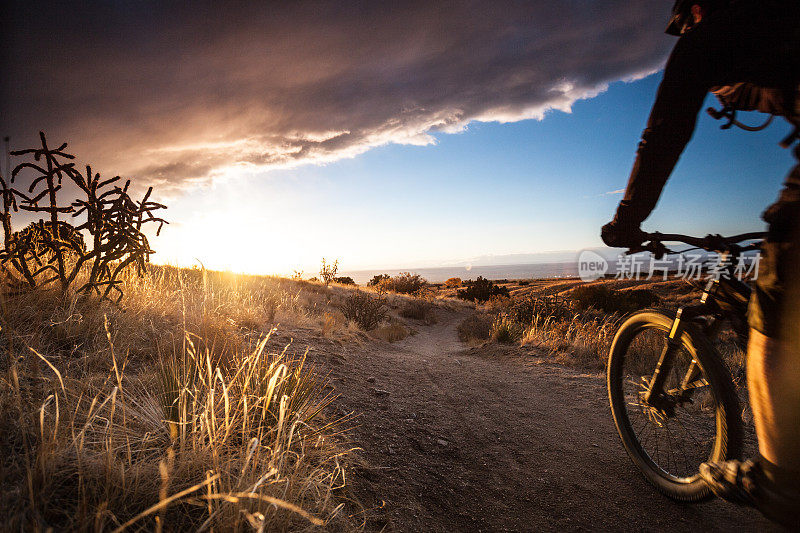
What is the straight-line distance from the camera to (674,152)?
1507 mm

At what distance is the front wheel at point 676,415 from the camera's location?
169 cm

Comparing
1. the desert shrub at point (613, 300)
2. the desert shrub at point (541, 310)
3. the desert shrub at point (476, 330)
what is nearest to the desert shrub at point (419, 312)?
the desert shrub at point (476, 330)

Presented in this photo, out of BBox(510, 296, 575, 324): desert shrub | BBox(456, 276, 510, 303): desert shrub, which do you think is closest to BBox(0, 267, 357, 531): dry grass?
BBox(510, 296, 575, 324): desert shrub

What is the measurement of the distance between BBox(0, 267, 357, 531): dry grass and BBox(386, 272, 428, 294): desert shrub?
22.1m

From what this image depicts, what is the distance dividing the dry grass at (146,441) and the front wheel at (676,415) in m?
1.76

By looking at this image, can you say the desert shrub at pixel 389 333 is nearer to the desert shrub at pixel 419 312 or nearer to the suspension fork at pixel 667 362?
the desert shrub at pixel 419 312

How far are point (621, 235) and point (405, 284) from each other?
24388 millimetres

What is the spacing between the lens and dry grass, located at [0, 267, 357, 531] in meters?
1.22

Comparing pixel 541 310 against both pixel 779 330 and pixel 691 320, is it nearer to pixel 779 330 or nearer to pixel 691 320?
pixel 691 320

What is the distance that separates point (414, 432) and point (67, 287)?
3708 mm

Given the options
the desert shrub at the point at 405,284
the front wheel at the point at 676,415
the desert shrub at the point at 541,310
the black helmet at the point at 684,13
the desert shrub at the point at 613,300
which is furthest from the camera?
the desert shrub at the point at 405,284

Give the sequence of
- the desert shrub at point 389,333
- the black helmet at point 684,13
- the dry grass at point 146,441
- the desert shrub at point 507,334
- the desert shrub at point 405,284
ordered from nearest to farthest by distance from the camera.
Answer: the dry grass at point 146,441 < the black helmet at point 684,13 < the desert shrub at point 507,334 < the desert shrub at point 389,333 < the desert shrub at point 405,284

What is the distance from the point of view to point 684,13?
1547 mm

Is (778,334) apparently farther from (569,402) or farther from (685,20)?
(569,402)
